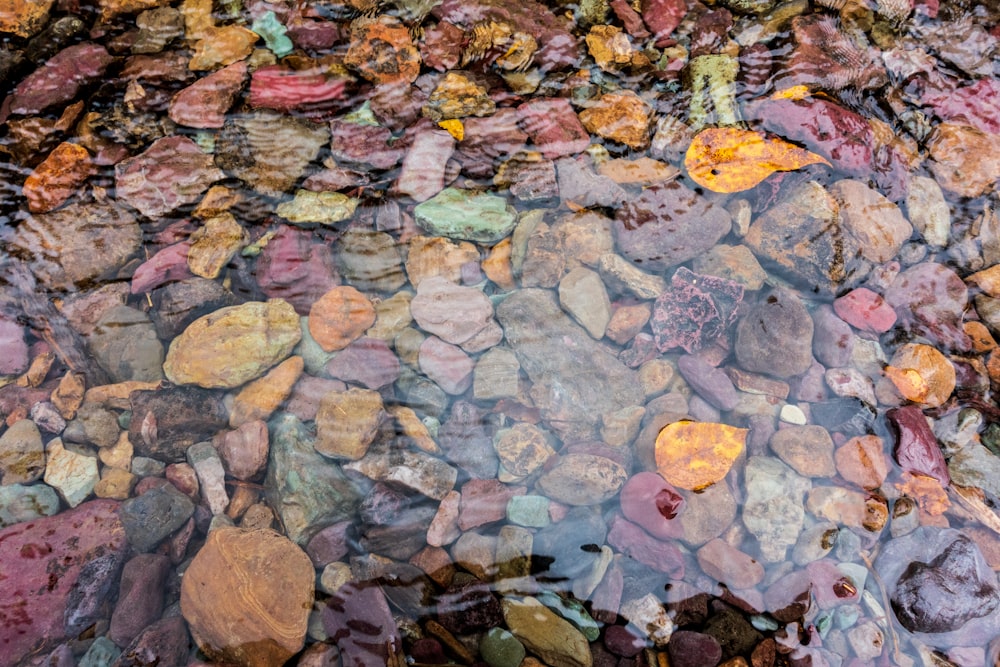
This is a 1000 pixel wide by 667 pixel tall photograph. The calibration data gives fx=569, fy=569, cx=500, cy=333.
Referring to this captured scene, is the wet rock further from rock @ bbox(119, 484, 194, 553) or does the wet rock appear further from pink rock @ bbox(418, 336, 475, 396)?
rock @ bbox(119, 484, 194, 553)

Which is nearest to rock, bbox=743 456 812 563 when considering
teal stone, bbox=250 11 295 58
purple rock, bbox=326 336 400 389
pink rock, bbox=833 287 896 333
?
pink rock, bbox=833 287 896 333

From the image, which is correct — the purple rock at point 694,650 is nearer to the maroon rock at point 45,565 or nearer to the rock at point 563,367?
the rock at point 563,367

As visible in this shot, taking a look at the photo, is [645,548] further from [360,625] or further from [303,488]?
[303,488]

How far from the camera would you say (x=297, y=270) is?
Result: 2.78 metres

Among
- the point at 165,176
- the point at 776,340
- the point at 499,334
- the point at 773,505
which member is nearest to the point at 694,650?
the point at 773,505

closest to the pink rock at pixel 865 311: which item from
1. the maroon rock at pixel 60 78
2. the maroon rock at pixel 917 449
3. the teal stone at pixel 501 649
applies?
the maroon rock at pixel 917 449

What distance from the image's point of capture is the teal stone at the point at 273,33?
11.0 ft

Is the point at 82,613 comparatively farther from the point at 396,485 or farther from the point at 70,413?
the point at 396,485

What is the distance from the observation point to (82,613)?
87.7 inches

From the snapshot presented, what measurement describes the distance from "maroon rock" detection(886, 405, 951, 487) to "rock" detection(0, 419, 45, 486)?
373 cm

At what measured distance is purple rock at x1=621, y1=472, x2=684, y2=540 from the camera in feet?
7.59

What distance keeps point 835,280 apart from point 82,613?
11.6 ft

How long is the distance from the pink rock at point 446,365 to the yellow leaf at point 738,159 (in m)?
1.51

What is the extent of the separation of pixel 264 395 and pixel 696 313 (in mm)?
2002
